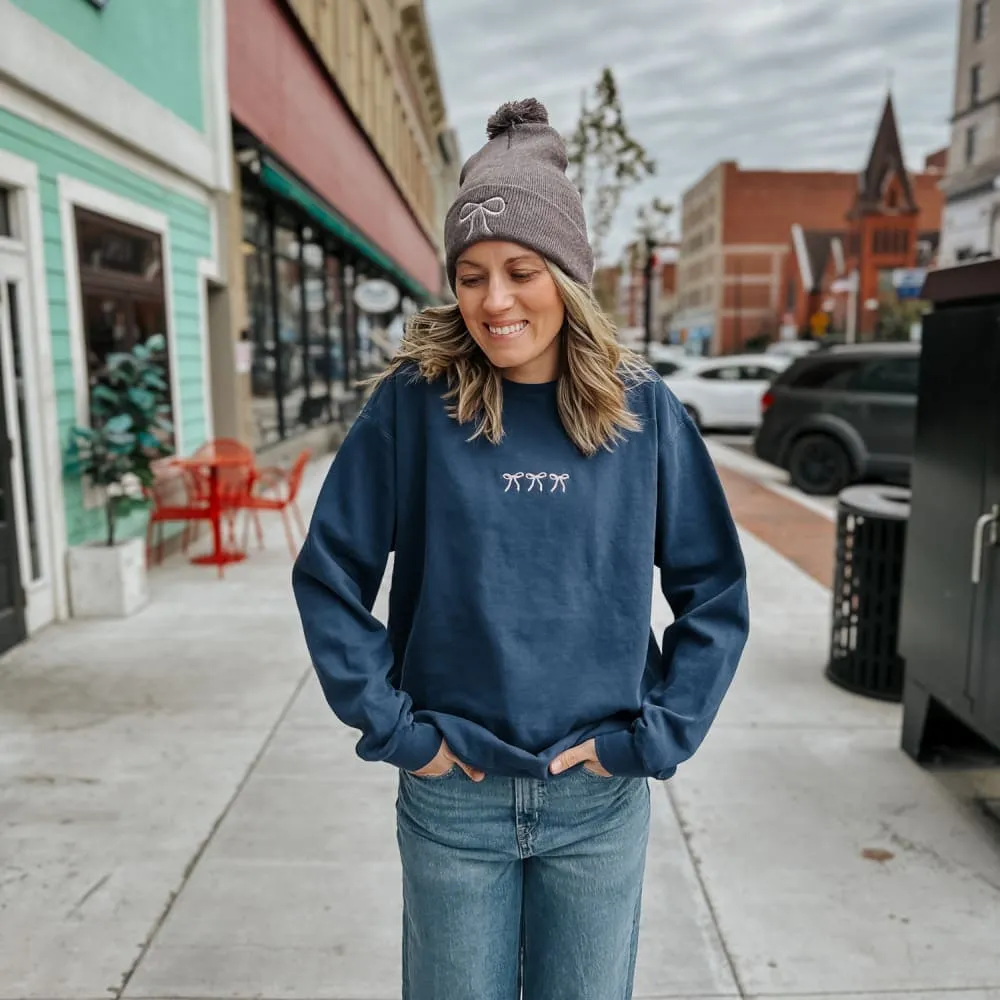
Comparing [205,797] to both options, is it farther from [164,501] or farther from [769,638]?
[164,501]

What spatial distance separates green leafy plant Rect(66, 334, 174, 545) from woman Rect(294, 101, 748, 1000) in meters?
5.12

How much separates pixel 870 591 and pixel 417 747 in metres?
3.71

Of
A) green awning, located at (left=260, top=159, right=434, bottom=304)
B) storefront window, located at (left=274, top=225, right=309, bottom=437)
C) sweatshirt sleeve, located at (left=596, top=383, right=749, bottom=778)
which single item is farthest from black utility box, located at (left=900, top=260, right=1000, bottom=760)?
storefront window, located at (left=274, top=225, right=309, bottom=437)

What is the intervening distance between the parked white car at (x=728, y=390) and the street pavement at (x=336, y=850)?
12.9 m

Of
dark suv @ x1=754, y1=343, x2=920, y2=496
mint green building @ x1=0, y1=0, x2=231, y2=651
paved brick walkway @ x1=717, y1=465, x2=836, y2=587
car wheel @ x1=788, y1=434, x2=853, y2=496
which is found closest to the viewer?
mint green building @ x1=0, y1=0, x2=231, y2=651

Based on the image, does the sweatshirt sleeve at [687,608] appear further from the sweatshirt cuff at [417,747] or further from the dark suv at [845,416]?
the dark suv at [845,416]

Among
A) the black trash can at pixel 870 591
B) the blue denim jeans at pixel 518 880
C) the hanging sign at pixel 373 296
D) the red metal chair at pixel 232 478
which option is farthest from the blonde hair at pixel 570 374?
the hanging sign at pixel 373 296

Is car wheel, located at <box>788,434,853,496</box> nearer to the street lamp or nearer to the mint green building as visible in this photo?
the mint green building

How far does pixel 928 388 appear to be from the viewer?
152 inches

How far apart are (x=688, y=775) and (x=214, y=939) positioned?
1927mm

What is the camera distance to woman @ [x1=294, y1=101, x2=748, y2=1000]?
1.52 m

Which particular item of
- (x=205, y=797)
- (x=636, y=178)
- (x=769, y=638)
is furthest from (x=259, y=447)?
(x=636, y=178)

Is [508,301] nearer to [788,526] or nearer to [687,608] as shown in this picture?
[687,608]

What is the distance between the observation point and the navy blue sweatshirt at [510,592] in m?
1.51
